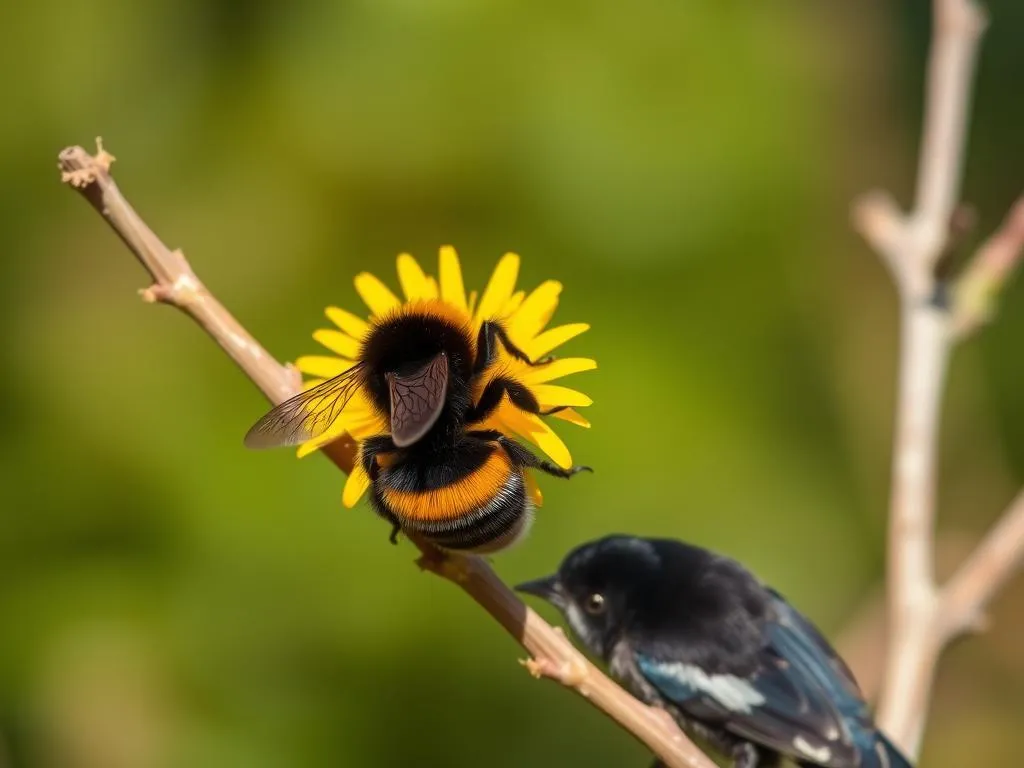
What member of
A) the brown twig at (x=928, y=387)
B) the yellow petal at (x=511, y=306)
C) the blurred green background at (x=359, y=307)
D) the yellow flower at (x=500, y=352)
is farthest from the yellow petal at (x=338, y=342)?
the blurred green background at (x=359, y=307)

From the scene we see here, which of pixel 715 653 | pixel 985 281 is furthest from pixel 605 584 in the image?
pixel 985 281

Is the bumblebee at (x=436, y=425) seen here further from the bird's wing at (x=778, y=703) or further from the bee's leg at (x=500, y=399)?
the bird's wing at (x=778, y=703)

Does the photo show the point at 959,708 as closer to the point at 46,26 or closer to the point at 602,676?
the point at 602,676

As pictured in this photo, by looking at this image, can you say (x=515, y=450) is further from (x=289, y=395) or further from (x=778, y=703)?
(x=778, y=703)

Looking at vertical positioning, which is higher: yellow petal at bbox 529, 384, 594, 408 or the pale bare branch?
the pale bare branch

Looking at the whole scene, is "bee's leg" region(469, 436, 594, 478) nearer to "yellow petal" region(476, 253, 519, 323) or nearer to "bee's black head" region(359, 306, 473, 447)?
"bee's black head" region(359, 306, 473, 447)

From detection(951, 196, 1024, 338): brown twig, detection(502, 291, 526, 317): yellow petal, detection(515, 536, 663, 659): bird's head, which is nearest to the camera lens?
detection(502, 291, 526, 317): yellow petal

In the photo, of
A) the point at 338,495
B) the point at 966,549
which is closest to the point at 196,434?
the point at 338,495

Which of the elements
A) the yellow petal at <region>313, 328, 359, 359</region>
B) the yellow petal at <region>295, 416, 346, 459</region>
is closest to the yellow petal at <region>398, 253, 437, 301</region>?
the yellow petal at <region>313, 328, 359, 359</region>
